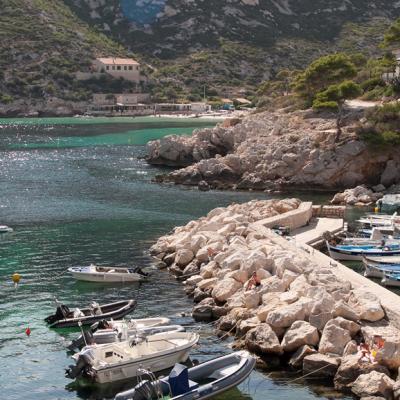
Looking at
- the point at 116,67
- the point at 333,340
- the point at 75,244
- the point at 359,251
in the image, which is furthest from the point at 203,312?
the point at 116,67

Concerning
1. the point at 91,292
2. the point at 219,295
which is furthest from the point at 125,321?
the point at 91,292

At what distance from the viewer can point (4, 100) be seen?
6772 inches

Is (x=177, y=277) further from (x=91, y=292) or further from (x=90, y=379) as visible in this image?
(x=90, y=379)

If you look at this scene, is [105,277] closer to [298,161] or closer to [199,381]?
[199,381]

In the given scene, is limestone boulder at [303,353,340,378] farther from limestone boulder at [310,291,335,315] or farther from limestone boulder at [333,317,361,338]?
limestone boulder at [310,291,335,315]

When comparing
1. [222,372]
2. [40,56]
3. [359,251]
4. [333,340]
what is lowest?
[222,372]

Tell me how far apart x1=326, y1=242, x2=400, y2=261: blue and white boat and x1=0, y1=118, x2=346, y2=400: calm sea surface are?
10346mm

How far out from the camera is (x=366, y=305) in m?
31.1

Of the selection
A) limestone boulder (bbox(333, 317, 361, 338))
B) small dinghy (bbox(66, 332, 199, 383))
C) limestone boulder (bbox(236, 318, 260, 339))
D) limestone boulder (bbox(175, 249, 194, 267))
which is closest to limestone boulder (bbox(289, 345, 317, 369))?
limestone boulder (bbox(333, 317, 361, 338))

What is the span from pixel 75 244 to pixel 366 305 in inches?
930

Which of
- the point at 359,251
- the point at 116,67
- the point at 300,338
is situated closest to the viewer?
the point at 300,338

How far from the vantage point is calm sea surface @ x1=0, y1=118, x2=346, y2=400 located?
2872 cm

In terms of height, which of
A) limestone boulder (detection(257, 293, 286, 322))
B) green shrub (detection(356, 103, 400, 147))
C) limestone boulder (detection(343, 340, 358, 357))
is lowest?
limestone boulder (detection(343, 340, 358, 357))

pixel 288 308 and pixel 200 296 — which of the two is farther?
pixel 200 296
